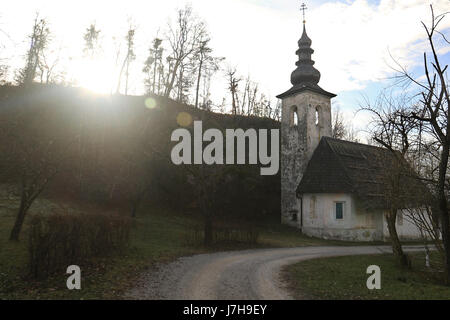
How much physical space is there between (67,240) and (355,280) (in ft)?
29.9

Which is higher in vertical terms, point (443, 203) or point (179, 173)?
point (179, 173)

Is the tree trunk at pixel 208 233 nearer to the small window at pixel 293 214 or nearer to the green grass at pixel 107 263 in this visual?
the green grass at pixel 107 263

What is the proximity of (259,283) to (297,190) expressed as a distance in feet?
58.4

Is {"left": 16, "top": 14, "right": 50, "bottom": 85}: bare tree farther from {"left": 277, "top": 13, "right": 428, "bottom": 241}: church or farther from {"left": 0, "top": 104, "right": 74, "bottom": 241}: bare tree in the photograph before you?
{"left": 277, "top": 13, "right": 428, "bottom": 241}: church

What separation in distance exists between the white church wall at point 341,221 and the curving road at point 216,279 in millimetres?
11318

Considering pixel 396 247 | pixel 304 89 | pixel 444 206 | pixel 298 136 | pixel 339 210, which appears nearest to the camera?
pixel 444 206

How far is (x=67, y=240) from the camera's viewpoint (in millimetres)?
9258

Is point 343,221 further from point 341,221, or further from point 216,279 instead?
point 216,279

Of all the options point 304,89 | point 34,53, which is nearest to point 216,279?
point 304,89

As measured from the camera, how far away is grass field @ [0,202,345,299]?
754cm

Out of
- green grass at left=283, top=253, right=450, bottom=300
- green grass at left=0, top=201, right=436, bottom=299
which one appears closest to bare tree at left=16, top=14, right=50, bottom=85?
green grass at left=0, top=201, right=436, bottom=299

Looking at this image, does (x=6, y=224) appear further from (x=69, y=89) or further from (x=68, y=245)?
(x=69, y=89)
